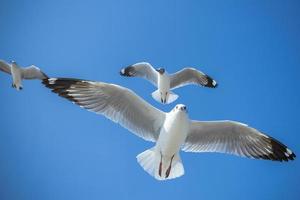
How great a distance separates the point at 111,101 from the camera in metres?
3.74

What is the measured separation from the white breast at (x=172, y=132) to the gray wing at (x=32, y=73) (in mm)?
1956

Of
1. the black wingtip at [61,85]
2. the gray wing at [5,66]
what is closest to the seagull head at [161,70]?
the gray wing at [5,66]

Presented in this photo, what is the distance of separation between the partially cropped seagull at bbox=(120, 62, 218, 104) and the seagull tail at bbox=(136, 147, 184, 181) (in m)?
1.89

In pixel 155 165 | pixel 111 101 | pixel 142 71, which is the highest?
pixel 142 71

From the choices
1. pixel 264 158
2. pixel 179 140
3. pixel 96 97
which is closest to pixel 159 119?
pixel 179 140

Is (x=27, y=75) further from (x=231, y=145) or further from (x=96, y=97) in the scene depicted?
(x=231, y=145)

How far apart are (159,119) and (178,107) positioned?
0.71 ft

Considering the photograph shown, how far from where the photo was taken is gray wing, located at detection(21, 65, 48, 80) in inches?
213

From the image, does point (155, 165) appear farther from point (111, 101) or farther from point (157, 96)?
point (157, 96)

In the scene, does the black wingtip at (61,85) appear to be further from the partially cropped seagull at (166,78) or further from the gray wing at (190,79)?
the gray wing at (190,79)

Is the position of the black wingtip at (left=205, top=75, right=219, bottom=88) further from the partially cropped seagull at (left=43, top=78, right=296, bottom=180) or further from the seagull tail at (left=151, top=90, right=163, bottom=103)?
the partially cropped seagull at (left=43, top=78, right=296, bottom=180)

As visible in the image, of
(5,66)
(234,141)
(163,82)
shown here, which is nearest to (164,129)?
(234,141)

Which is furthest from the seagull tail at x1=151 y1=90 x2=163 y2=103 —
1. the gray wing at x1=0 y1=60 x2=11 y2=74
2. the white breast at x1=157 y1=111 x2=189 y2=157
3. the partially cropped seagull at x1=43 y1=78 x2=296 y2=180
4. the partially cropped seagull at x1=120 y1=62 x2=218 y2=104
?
the white breast at x1=157 y1=111 x2=189 y2=157

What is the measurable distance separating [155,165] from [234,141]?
610mm
